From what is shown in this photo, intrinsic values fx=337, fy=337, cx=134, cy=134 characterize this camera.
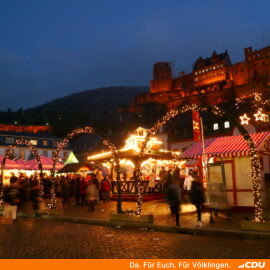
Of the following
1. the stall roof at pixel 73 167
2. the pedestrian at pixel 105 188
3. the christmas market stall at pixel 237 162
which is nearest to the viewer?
the christmas market stall at pixel 237 162

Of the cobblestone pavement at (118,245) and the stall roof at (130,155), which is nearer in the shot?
the cobblestone pavement at (118,245)

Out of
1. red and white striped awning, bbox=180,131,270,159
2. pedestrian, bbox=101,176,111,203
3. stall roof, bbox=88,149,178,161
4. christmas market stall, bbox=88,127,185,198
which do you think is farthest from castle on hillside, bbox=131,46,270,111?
red and white striped awning, bbox=180,131,270,159

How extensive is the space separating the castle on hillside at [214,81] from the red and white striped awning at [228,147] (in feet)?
201

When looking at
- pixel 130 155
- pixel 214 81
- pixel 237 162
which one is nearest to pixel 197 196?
pixel 237 162

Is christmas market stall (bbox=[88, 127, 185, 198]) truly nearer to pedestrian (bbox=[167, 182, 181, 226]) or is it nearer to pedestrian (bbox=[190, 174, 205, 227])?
pedestrian (bbox=[190, 174, 205, 227])

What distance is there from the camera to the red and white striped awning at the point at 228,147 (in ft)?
48.7

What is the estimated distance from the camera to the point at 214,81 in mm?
90938

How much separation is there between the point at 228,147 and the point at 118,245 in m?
8.33

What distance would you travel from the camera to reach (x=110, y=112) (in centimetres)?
11569

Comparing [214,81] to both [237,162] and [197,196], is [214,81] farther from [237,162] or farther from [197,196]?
[197,196]

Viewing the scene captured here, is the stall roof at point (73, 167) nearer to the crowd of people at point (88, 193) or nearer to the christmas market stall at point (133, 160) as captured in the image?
the christmas market stall at point (133, 160)
